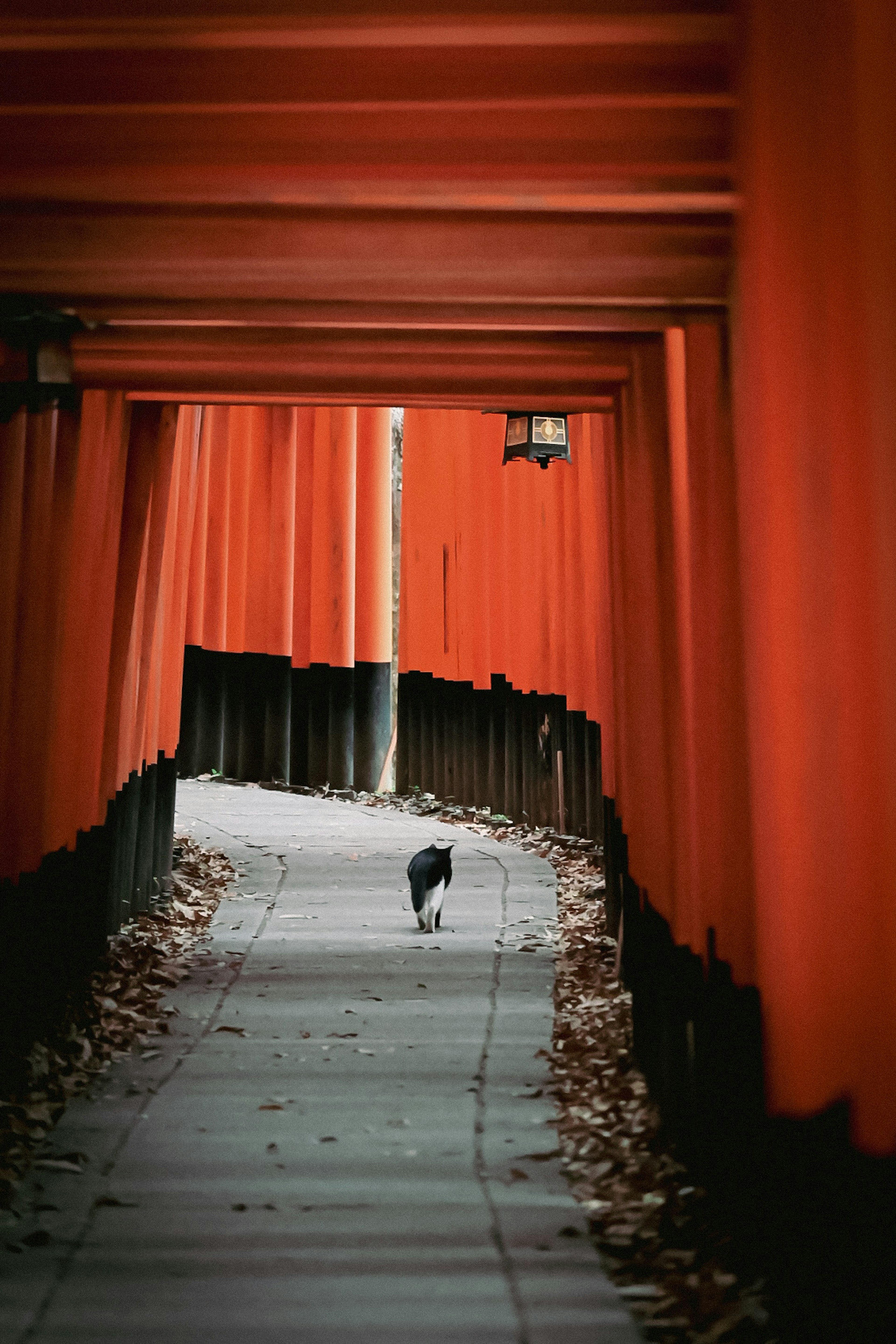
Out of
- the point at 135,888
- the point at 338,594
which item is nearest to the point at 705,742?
the point at 135,888

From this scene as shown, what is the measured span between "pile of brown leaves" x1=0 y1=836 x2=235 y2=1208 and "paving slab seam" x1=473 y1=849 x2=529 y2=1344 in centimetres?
154

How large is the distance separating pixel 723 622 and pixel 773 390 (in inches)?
42.1

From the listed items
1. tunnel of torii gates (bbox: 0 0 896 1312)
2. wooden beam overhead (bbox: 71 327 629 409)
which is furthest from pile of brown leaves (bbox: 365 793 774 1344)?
wooden beam overhead (bbox: 71 327 629 409)

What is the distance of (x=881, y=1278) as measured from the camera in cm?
269

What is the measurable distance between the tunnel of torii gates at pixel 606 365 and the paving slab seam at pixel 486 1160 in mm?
720

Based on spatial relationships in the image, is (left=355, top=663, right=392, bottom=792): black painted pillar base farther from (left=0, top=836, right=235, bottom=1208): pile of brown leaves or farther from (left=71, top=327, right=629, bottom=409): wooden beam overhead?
(left=71, top=327, right=629, bottom=409): wooden beam overhead

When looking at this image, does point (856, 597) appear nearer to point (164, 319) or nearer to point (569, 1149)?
point (569, 1149)

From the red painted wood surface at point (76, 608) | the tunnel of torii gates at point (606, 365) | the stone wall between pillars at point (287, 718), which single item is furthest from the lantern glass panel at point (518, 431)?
the stone wall between pillars at point (287, 718)

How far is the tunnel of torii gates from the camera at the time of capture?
279cm

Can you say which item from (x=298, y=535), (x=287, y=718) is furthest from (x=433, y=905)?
(x=298, y=535)

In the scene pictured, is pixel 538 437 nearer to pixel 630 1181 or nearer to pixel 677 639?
pixel 677 639

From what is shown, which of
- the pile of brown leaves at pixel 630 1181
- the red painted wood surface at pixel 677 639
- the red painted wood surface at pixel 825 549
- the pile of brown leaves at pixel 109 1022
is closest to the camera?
the red painted wood surface at pixel 825 549

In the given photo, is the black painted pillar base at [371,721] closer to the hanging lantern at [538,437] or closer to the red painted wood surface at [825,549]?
the hanging lantern at [538,437]

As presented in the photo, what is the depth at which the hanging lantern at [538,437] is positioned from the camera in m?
6.99
